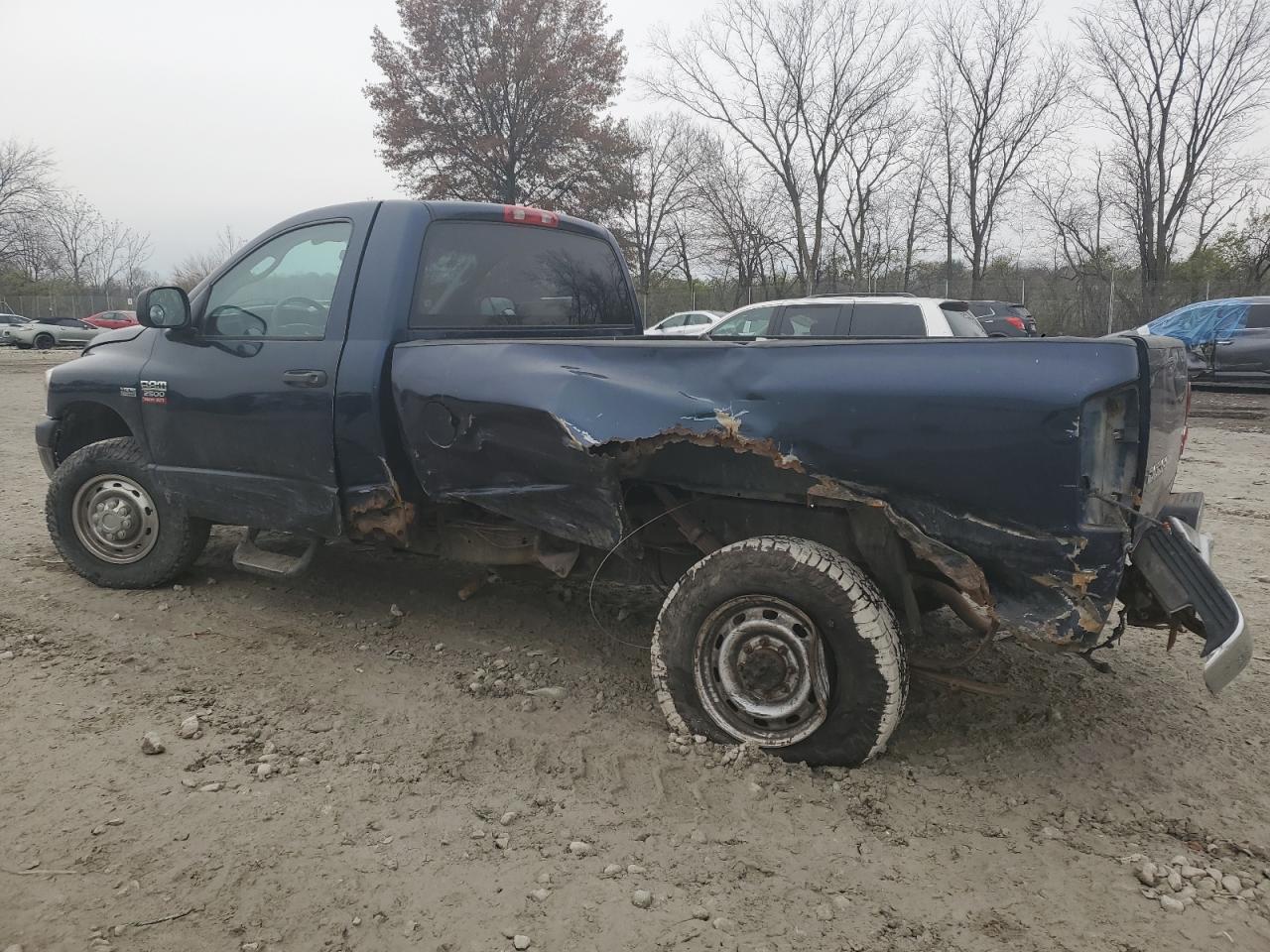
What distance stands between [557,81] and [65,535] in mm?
24777

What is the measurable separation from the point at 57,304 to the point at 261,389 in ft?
168

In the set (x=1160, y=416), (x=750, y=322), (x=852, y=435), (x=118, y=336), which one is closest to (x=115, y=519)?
(x=118, y=336)

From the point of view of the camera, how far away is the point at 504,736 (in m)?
3.20

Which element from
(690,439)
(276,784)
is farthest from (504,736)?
(690,439)

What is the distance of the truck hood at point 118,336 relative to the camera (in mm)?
4590

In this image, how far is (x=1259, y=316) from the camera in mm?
14594

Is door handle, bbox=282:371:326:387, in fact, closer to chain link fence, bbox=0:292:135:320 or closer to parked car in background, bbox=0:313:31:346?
parked car in background, bbox=0:313:31:346

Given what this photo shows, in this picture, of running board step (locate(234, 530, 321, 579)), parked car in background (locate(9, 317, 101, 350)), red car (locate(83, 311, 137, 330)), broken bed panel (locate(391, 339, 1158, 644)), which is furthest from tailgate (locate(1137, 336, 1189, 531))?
parked car in background (locate(9, 317, 101, 350))

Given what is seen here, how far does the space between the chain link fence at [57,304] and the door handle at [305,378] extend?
48780mm

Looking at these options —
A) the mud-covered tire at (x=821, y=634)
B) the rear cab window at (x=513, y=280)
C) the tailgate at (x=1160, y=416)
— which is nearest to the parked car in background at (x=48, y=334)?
the rear cab window at (x=513, y=280)

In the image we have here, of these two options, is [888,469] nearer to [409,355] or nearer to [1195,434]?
[409,355]

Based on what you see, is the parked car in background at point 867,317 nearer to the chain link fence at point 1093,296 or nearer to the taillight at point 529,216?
the taillight at point 529,216

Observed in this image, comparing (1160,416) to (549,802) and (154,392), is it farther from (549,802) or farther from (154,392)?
(154,392)

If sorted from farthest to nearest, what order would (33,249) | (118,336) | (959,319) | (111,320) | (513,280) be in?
(33,249) → (111,320) → (959,319) → (118,336) → (513,280)
